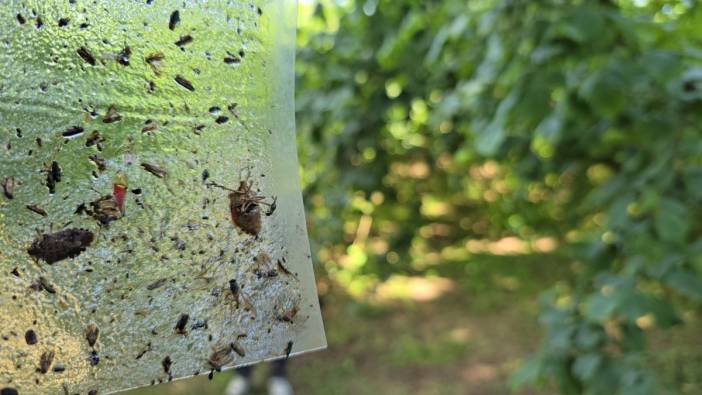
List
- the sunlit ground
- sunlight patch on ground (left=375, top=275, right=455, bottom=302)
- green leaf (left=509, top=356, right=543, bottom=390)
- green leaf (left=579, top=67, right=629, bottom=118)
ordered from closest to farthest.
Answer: green leaf (left=579, top=67, right=629, bottom=118), green leaf (left=509, top=356, right=543, bottom=390), the sunlit ground, sunlight patch on ground (left=375, top=275, right=455, bottom=302)

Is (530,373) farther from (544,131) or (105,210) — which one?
(105,210)

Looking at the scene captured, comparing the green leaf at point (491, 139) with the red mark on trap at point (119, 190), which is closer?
the red mark on trap at point (119, 190)

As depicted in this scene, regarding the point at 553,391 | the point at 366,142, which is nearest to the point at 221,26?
the point at 366,142

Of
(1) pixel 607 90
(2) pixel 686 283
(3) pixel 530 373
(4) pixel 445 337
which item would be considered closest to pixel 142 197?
(1) pixel 607 90

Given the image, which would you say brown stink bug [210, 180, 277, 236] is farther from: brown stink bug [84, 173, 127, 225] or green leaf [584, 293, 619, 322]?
green leaf [584, 293, 619, 322]

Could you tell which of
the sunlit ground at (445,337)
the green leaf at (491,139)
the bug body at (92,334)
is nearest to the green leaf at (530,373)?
the green leaf at (491,139)

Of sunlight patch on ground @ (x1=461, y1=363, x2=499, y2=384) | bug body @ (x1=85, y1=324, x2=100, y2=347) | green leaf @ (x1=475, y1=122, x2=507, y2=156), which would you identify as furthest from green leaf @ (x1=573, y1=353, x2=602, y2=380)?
sunlight patch on ground @ (x1=461, y1=363, x2=499, y2=384)

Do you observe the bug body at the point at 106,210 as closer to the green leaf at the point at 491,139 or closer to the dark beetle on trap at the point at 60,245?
the dark beetle on trap at the point at 60,245

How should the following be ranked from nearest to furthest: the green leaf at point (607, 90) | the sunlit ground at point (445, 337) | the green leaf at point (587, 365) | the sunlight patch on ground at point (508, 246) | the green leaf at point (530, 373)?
the green leaf at point (607, 90), the green leaf at point (587, 365), the green leaf at point (530, 373), the sunlit ground at point (445, 337), the sunlight patch on ground at point (508, 246)
